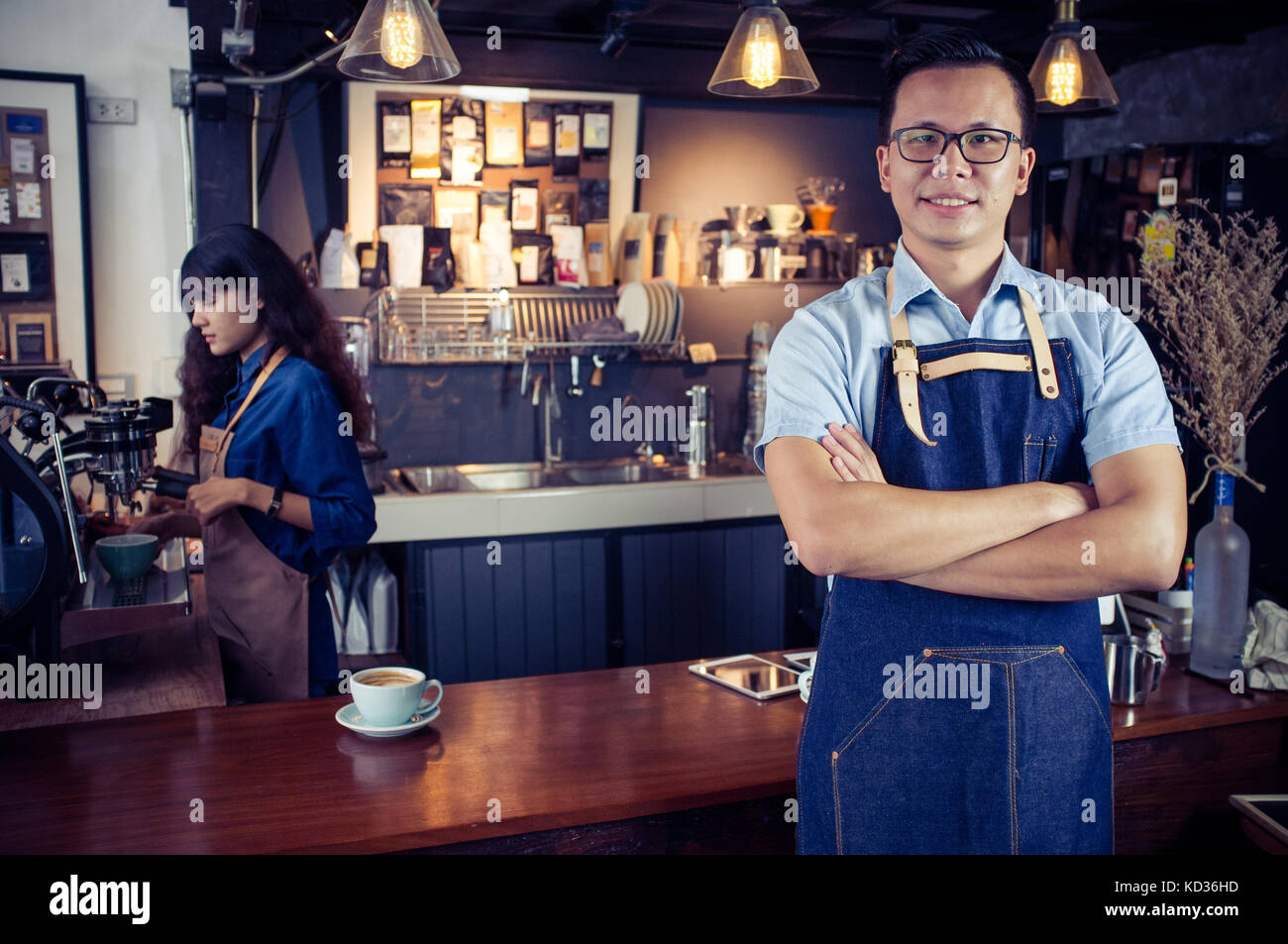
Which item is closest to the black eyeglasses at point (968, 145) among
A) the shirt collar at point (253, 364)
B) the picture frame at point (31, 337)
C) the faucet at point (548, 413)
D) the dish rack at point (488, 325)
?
the shirt collar at point (253, 364)

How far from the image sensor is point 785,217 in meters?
5.10

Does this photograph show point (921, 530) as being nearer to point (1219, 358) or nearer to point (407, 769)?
point (407, 769)

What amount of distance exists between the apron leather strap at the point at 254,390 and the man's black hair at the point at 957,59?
1.66 meters

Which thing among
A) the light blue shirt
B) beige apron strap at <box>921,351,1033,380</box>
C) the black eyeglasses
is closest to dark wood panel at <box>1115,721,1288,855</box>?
the light blue shirt

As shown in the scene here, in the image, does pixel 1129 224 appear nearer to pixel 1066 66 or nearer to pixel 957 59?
pixel 1066 66

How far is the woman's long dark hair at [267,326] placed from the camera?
2.67 meters

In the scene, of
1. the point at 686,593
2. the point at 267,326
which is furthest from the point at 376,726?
the point at 686,593

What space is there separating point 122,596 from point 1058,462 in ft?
6.36

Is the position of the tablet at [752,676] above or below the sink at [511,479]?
below

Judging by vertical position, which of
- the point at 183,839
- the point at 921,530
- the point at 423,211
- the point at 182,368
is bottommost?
the point at 183,839

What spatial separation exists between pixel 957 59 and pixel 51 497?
172cm

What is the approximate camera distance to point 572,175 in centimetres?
495

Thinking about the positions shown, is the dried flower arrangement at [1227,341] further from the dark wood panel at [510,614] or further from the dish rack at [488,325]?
the dish rack at [488,325]
